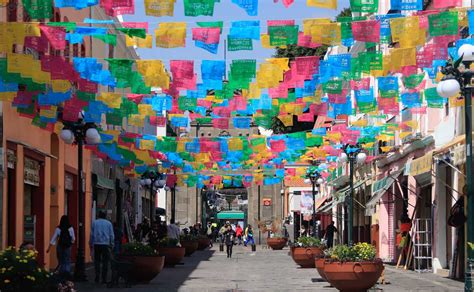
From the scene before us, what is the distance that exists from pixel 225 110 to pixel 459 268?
8279 millimetres

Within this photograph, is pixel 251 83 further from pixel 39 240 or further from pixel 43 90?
pixel 39 240

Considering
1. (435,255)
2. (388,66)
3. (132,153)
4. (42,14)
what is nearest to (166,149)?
(132,153)

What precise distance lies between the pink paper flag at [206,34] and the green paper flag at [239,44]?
32 cm

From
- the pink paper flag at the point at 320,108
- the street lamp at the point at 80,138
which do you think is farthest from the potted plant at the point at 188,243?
the street lamp at the point at 80,138

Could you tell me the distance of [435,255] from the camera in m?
31.1

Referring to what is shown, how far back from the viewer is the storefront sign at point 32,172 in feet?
89.1

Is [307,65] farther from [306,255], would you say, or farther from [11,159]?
[306,255]

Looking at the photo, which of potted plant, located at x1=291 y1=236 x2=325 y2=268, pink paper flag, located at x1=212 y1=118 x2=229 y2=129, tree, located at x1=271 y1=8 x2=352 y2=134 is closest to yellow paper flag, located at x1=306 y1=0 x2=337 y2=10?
pink paper flag, located at x1=212 y1=118 x2=229 y2=129

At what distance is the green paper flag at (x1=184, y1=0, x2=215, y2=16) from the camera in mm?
15820

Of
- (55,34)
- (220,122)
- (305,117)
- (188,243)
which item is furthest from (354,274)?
(188,243)

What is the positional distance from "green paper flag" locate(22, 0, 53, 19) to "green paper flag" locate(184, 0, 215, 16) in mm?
2461

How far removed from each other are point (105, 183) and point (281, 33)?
25929mm

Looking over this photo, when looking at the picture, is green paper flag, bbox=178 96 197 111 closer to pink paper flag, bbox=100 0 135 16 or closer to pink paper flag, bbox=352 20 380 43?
pink paper flag, bbox=352 20 380 43

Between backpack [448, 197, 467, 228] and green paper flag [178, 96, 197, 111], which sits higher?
green paper flag [178, 96, 197, 111]
